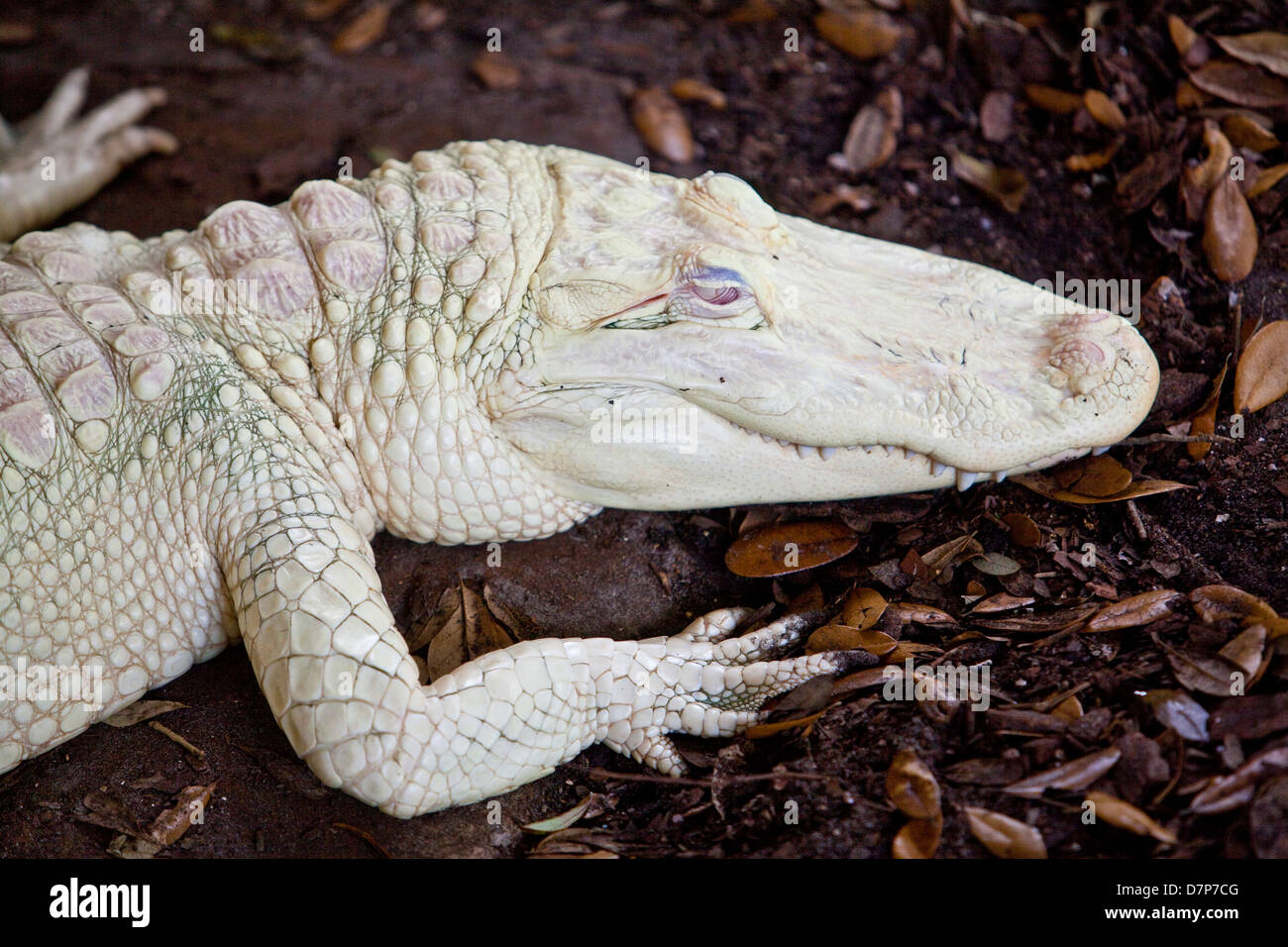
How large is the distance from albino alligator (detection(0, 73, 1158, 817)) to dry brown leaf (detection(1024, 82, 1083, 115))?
1601 mm

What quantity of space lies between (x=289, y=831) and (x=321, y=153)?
123 inches

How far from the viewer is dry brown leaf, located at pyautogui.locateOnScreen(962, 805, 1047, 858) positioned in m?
2.36

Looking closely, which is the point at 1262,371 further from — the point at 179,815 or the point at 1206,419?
the point at 179,815

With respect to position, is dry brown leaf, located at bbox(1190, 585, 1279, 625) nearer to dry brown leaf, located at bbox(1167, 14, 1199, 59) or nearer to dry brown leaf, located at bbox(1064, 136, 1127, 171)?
dry brown leaf, located at bbox(1064, 136, 1127, 171)

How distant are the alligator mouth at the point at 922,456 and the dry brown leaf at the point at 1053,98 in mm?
1979

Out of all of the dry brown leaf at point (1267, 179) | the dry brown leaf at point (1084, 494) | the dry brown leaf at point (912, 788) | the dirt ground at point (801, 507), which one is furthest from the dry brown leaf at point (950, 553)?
the dry brown leaf at point (1267, 179)

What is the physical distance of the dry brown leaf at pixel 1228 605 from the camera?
2.66 m


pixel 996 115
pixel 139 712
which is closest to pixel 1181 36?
pixel 996 115

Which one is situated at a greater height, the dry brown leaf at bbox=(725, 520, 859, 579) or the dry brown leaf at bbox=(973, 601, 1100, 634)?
the dry brown leaf at bbox=(973, 601, 1100, 634)

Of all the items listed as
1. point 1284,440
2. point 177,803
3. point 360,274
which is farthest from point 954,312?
point 177,803

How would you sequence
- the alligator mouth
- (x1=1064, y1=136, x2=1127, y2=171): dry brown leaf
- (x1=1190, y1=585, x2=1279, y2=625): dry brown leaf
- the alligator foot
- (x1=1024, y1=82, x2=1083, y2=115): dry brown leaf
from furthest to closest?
(x1=1024, y1=82, x2=1083, y2=115): dry brown leaf, (x1=1064, y1=136, x2=1127, y2=171): dry brown leaf, the alligator mouth, the alligator foot, (x1=1190, y1=585, x2=1279, y2=625): dry brown leaf

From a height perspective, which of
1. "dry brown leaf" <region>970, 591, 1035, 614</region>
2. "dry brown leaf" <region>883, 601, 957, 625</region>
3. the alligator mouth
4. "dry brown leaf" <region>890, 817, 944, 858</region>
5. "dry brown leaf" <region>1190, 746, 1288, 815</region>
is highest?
the alligator mouth

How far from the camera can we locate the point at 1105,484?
10.1 feet

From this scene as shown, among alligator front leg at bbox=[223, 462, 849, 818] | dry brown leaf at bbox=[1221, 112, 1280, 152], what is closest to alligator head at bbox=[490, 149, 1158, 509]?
alligator front leg at bbox=[223, 462, 849, 818]
